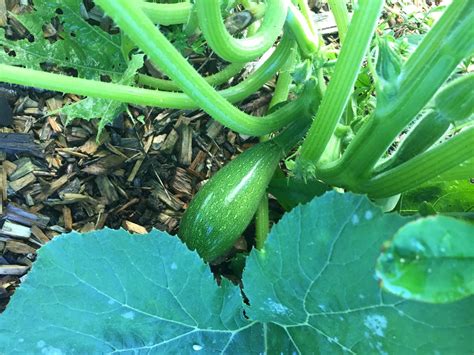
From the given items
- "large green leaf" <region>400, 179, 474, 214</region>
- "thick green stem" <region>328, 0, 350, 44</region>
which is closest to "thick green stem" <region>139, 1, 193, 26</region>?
"thick green stem" <region>328, 0, 350, 44</region>

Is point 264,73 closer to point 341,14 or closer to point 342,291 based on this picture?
point 341,14

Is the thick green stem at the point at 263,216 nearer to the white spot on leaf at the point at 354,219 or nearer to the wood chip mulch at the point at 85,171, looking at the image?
the wood chip mulch at the point at 85,171

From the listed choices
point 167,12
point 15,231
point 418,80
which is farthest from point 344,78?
point 15,231

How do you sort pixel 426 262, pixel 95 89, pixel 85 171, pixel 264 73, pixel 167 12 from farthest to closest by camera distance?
pixel 85 171 < pixel 264 73 < pixel 167 12 < pixel 95 89 < pixel 426 262

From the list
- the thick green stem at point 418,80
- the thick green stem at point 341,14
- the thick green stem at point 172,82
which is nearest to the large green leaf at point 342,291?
the thick green stem at point 418,80

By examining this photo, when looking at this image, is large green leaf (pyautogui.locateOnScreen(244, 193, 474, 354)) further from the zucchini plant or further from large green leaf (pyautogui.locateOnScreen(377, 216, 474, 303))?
large green leaf (pyautogui.locateOnScreen(377, 216, 474, 303))
